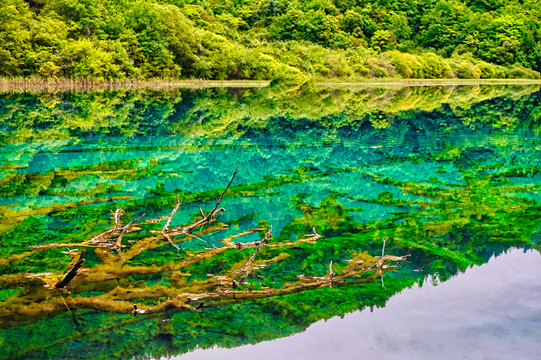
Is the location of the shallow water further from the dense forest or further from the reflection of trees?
the dense forest

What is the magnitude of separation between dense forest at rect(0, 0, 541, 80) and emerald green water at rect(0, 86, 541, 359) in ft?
81.8

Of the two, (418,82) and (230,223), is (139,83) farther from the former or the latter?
(230,223)

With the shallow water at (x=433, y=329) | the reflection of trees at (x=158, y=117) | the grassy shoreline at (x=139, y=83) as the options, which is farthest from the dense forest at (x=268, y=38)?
the shallow water at (x=433, y=329)

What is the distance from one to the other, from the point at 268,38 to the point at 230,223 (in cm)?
6617

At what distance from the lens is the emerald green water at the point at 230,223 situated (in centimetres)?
349

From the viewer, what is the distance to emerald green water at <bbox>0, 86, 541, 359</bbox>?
11.4ft

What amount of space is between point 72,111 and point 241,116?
518 cm

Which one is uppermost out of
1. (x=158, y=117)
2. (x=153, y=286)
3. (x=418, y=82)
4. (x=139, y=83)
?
(x=153, y=286)

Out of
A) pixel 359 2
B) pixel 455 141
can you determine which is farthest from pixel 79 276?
pixel 359 2

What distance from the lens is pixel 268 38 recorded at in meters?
69.3

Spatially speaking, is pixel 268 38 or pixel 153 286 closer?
pixel 153 286

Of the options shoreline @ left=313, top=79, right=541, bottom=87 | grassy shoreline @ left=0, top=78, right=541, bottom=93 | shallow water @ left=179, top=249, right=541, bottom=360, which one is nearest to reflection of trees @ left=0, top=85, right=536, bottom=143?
shallow water @ left=179, top=249, right=541, bottom=360

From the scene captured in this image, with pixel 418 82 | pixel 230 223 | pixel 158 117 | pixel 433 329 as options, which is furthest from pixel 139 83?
pixel 433 329

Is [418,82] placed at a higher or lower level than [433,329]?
lower
